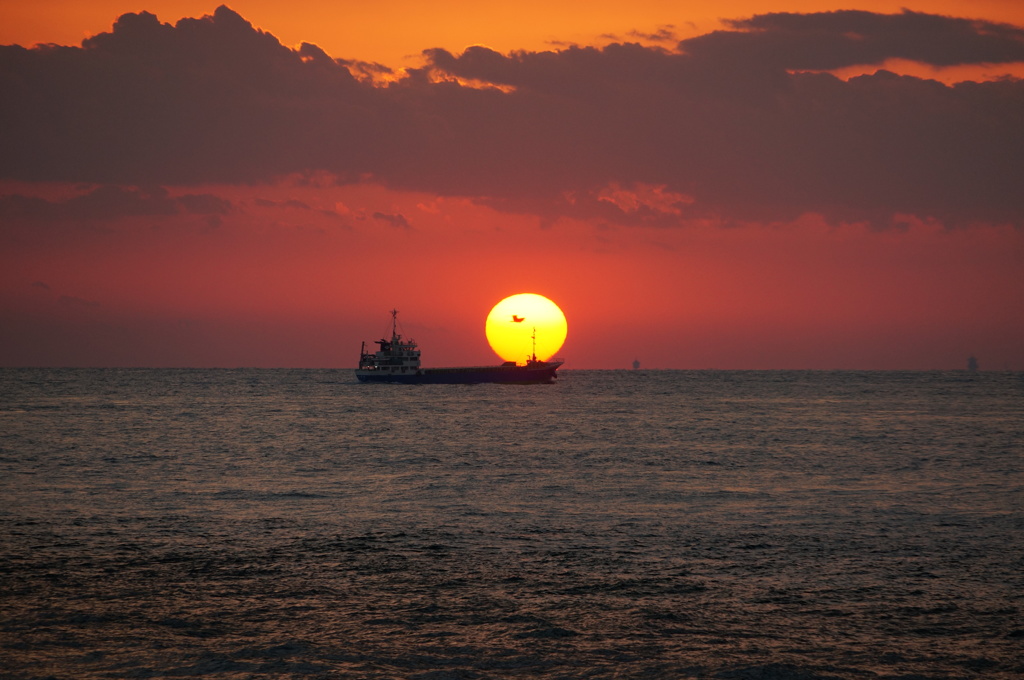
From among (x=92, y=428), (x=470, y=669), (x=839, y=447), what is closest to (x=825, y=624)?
(x=470, y=669)

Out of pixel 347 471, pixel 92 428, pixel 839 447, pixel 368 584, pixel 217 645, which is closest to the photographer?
pixel 217 645

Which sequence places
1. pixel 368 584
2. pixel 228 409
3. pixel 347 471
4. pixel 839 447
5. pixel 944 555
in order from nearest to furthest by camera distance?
pixel 368 584 < pixel 944 555 < pixel 347 471 < pixel 839 447 < pixel 228 409

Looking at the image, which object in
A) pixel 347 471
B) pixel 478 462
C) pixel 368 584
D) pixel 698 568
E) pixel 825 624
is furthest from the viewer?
pixel 478 462

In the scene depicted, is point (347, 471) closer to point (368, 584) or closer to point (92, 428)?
point (368, 584)

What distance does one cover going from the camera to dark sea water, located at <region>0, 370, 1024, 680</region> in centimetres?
1622

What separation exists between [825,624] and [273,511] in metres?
21.7

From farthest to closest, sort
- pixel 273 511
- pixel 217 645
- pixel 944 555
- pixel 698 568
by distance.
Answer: pixel 273 511 → pixel 944 555 → pixel 698 568 → pixel 217 645

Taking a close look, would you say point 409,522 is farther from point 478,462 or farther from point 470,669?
point 478,462

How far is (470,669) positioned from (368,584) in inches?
260

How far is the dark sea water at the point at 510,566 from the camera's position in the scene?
53.2 ft

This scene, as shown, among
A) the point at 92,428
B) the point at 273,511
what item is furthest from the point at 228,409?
the point at 273,511

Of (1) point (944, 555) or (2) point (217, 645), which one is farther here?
(1) point (944, 555)

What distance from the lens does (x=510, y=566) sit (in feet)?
77.0

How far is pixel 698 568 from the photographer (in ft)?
76.5
